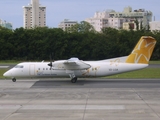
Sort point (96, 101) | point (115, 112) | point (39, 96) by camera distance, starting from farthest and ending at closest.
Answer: point (39, 96), point (96, 101), point (115, 112)

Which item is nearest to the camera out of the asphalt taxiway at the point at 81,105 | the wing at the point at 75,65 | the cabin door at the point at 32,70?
the asphalt taxiway at the point at 81,105

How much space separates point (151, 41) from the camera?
110 feet

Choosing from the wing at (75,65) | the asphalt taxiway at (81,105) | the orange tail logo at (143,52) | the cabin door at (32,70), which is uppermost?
the orange tail logo at (143,52)

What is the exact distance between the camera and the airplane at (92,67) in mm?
33469

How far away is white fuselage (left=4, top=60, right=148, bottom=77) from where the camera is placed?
33.5 meters

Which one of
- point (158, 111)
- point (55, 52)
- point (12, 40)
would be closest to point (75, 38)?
point (55, 52)

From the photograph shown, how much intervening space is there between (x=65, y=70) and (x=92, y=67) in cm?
Answer: 250

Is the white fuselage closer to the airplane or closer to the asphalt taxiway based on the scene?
the airplane

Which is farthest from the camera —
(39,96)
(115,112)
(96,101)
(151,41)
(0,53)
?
(0,53)

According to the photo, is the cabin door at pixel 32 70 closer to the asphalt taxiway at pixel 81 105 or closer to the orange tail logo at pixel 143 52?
the asphalt taxiway at pixel 81 105

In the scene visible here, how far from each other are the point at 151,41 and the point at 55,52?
44.5m

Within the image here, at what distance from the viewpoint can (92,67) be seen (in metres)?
33.8

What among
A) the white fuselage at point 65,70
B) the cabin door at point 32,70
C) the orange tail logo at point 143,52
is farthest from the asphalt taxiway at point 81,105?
the cabin door at point 32,70

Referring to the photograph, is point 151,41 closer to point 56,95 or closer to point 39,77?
point 39,77
